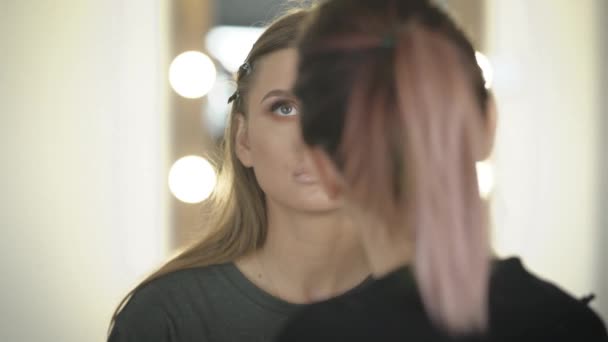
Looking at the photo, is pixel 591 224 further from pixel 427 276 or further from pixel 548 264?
pixel 427 276

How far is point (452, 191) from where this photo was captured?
1.75 ft

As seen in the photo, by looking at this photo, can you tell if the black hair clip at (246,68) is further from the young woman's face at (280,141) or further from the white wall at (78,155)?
the white wall at (78,155)

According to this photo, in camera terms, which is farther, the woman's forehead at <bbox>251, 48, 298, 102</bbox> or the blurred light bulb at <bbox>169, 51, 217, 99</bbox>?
the blurred light bulb at <bbox>169, 51, 217, 99</bbox>

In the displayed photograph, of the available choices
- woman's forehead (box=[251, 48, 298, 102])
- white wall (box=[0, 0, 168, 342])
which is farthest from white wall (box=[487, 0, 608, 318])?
woman's forehead (box=[251, 48, 298, 102])

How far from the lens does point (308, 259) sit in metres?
1.05

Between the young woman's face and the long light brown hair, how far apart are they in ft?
0.08

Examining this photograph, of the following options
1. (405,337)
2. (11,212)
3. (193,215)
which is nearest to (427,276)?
(405,337)

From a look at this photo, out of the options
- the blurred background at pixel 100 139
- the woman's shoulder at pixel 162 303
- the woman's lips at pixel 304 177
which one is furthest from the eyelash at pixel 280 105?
the blurred background at pixel 100 139

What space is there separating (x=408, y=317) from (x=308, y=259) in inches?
20.4

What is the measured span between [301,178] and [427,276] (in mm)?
478

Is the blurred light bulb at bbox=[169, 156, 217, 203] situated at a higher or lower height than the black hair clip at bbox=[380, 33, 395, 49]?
lower

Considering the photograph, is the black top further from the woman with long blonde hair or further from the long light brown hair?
the long light brown hair

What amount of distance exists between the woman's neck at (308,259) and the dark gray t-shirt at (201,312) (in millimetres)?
30

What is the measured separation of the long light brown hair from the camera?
1050mm
